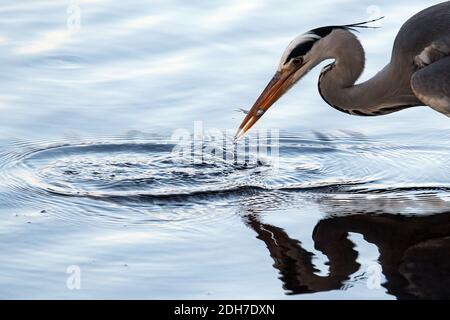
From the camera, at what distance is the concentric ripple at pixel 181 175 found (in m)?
6.28

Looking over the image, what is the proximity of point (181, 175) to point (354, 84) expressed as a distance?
1.21m

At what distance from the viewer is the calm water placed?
5473 mm

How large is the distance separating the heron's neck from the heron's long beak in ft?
0.87

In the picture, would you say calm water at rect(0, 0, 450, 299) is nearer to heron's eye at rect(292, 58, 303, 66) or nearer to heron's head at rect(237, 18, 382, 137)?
heron's head at rect(237, 18, 382, 137)

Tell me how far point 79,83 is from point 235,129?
4.44 ft

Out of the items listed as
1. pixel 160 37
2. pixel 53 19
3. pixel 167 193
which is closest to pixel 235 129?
pixel 167 193

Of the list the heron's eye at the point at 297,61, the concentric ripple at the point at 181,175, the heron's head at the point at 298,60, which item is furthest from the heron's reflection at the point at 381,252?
the heron's eye at the point at 297,61

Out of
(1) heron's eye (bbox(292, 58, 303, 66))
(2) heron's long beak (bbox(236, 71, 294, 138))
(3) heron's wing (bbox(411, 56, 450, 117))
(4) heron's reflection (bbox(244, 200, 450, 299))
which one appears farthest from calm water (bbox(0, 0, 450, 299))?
(1) heron's eye (bbox(292, 58, 303, 66))

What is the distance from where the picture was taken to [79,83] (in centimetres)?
823

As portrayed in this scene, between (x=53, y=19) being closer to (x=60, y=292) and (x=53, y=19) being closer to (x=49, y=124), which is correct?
(x=49, y=124)

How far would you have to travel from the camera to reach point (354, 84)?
705 centimetres

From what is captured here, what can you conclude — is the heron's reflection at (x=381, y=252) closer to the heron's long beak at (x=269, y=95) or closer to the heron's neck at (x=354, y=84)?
the heron's long beak at (x=269, y=95)

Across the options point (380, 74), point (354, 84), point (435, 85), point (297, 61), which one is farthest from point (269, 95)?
point (435, 85)

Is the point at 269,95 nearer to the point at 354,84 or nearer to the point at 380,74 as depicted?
the point at 354,84
